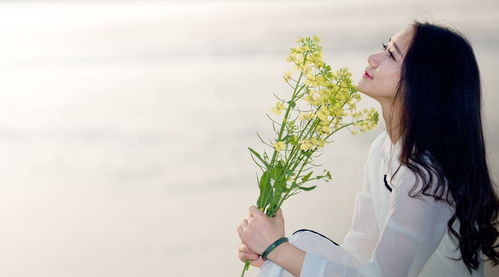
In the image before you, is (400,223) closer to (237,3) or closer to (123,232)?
(123,232)

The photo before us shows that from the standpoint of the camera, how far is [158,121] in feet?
10.8

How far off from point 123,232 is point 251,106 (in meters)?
0.65

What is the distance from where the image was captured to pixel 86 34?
11.8 ft

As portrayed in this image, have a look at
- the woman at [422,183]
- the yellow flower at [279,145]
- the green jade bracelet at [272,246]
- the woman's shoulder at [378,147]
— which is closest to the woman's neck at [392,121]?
the woman at [422,183]

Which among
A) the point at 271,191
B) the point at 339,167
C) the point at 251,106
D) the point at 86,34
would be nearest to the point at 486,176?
the point at 271,191

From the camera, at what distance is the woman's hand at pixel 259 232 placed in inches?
73.0

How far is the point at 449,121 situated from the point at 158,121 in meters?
1.62

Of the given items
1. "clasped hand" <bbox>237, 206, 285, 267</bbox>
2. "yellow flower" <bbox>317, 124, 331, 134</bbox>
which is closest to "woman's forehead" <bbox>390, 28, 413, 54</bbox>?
"yellow flower" <bbox>317, 124, 331, 134</bbox>

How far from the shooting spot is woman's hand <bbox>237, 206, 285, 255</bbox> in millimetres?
1854

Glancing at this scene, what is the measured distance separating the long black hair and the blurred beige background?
3.42ft

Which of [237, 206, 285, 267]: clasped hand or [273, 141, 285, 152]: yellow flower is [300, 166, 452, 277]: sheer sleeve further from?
[273, 141, 285, 152]: yellow flower

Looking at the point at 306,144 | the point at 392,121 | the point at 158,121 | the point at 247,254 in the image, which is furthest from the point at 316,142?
the point at 158,121

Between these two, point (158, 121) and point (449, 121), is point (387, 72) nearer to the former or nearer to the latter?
point (449, 121)

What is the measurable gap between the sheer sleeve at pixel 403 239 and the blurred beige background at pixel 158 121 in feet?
3.82
